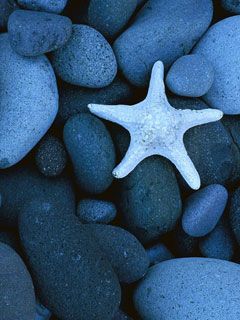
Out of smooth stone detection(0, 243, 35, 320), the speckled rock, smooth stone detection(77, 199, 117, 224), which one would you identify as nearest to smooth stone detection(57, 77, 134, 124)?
smooth stone detection(77, 199, 117, 224)

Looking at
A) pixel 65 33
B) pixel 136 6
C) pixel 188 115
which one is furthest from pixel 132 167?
pixel 136 6

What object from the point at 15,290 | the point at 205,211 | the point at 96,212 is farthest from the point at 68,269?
the point at 205,211

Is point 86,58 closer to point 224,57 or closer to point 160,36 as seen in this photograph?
point 160,36

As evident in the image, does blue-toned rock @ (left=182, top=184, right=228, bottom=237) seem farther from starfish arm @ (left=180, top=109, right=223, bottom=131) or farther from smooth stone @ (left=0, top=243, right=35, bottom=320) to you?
smooth stone @ (left=0, top=243, right=35, bottom=320)

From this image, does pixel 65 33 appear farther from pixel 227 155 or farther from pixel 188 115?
pixel 227 155

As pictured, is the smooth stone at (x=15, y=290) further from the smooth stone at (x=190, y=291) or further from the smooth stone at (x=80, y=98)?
the smooth stone at (x=80, y=98)

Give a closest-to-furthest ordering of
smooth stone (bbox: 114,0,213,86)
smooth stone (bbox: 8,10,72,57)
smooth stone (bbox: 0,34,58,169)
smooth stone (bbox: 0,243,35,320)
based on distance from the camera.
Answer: smooth stone (bbox: 0,243,35,320), smooth stone (bbox: 8,10,72,57), smooth stone (bbox: 0,34,58,169), smooth stone (bbox: 114,0,213,86)

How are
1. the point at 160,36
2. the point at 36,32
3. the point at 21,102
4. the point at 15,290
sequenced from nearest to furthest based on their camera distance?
the point at 15,290
the point at 36,32
the point at 21,102
the point at 160,36
